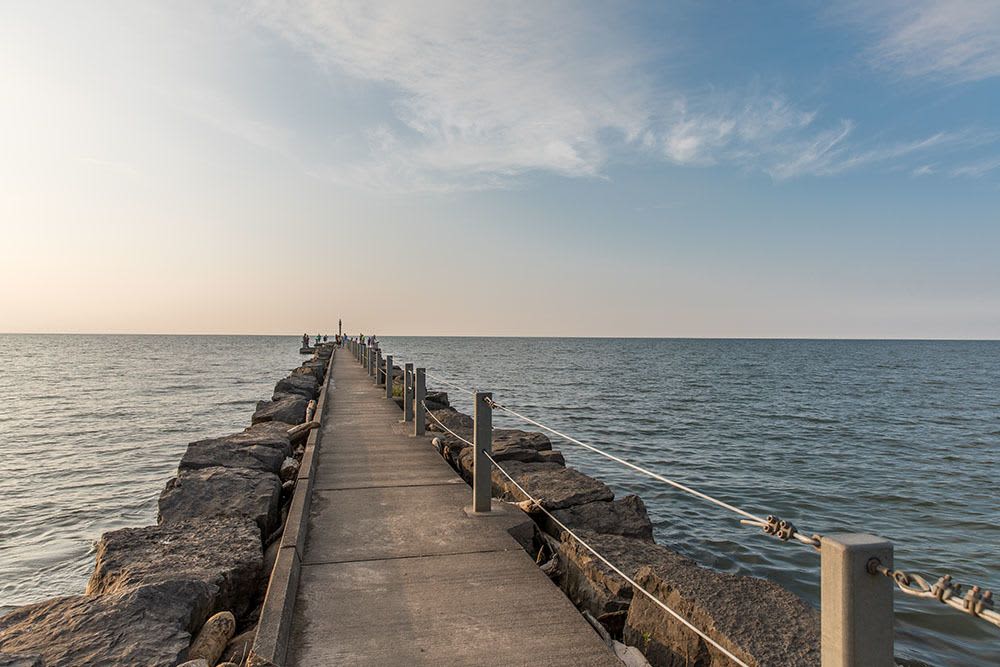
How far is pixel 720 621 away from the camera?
378 cm

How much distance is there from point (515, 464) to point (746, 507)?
5.65m

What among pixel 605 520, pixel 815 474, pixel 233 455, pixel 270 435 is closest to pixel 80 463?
pixel 270 435

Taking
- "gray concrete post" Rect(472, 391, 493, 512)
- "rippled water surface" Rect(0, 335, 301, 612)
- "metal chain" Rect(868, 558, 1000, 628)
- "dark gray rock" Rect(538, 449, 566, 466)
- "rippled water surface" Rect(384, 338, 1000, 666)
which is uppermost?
"metal chain" Rect(868, 558, 1000, 628)

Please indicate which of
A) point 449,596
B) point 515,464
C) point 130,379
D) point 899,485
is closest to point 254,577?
point 449,596

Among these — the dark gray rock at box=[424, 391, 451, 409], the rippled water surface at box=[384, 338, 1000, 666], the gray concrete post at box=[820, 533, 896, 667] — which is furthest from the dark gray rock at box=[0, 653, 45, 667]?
the dark gray rock at box=[424, 391, 451, 409]

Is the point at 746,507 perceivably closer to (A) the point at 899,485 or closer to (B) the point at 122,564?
(A) the point at 899,485

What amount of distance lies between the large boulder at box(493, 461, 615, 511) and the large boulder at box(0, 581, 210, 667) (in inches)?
133

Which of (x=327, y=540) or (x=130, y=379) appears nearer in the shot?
(x=327, y=540)

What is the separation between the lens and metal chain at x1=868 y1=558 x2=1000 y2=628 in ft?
5.59

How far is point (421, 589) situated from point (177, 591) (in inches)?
62.8

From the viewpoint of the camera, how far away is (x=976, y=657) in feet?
20.2

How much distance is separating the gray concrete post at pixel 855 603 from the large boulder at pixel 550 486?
14.1 feet

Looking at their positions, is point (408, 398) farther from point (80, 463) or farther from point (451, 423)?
point (80, 463)

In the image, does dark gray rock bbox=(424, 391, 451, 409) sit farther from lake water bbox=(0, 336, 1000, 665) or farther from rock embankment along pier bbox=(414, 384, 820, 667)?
rock embankment along pier bbox=(414, 384, 820, 667)
